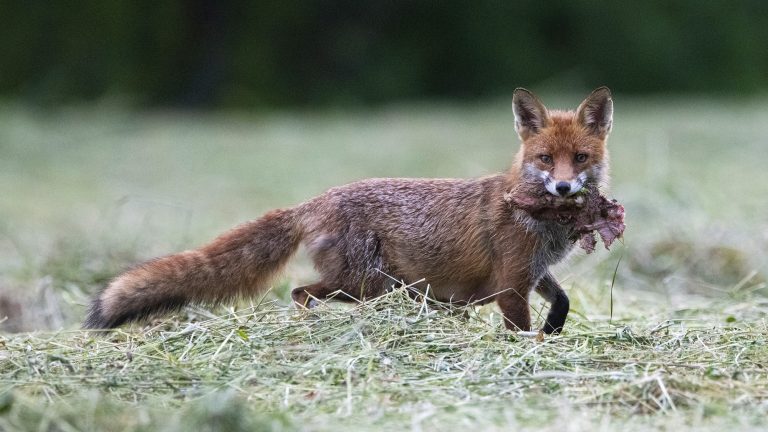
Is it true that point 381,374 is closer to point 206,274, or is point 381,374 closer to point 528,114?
point 206,274

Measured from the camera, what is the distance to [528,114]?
20.3ft

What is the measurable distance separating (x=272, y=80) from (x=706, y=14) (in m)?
8.39

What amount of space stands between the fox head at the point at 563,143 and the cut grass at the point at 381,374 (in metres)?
0.76

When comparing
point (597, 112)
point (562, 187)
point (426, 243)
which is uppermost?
point (597, 112)

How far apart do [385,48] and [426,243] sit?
1566 cm

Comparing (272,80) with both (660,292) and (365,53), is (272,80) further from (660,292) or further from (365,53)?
(660,292)

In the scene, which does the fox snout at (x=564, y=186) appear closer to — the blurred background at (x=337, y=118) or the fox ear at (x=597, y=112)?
the fox ear at (x=597, y=112)

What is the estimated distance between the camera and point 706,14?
22.3 m

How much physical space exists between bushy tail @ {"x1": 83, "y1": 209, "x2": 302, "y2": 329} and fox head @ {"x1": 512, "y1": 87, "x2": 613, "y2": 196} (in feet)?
4.29

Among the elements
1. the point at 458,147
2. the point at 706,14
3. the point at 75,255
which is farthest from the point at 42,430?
the point at 706,14

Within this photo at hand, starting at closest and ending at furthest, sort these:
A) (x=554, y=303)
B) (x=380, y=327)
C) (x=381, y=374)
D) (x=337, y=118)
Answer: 1. (x=381, y=374)
2. (x=380, y=327)
3. (x=554, y=303)
4. (x=337, y=118)

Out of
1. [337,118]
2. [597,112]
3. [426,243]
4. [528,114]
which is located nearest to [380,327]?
[426,243]

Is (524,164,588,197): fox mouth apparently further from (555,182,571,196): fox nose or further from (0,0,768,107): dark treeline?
(0,0,768,107): dark treeline

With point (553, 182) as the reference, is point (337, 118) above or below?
below
